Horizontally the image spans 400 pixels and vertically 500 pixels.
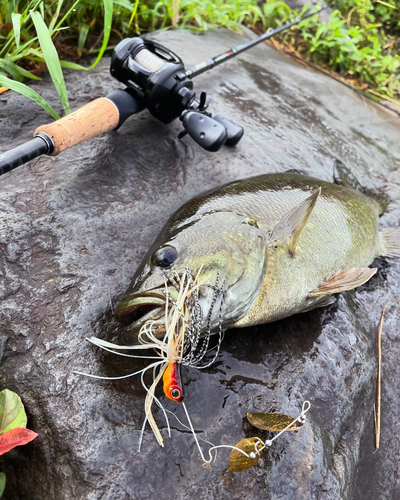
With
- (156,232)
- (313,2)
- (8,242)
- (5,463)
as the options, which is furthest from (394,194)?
(313,2)

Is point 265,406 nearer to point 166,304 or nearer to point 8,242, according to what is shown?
point 166,304

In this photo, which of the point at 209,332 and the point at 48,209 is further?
the point at 48,209

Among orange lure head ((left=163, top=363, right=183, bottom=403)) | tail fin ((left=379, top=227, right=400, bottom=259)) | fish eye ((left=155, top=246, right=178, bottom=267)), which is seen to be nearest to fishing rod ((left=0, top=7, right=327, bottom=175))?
fish eye ((left=155, top=246, right=178, bottom=267))

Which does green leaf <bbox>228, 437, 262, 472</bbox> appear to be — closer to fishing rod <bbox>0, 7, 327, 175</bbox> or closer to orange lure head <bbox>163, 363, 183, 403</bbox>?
orange lure head <bbox>163, 363, 183, 403</bbox>

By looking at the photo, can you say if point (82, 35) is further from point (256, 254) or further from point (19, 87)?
point (256, 254)

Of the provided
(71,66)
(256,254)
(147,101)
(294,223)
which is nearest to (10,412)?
(256,254)

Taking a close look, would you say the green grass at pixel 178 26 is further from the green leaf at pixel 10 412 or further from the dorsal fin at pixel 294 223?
the green leaf at pixel 10 412

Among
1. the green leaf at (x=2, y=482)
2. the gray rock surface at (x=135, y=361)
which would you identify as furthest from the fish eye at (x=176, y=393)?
the green leaf at (x=2, y=482)
